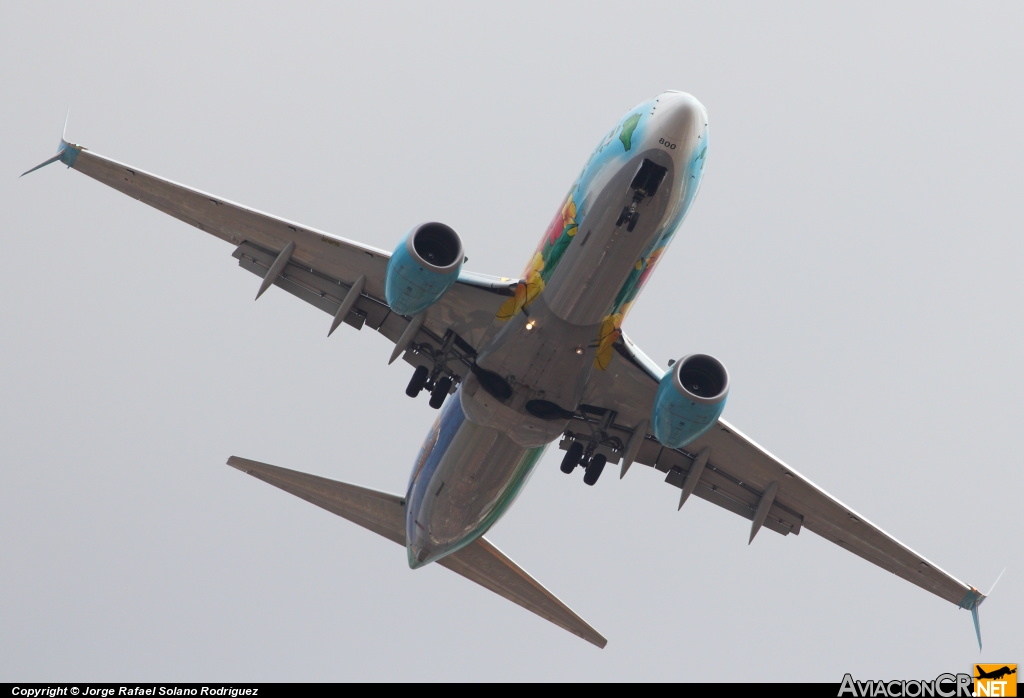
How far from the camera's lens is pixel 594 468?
23578mm

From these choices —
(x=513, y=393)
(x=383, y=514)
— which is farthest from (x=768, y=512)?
(x=383, y=514)

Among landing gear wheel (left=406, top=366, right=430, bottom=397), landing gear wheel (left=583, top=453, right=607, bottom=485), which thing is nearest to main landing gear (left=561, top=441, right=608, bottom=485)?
landing gear wheel (left=583, top=453, right=607, bottom=485)

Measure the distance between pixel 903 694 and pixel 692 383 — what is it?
661 centimetres

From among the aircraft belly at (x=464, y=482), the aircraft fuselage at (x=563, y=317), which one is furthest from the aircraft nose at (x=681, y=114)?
the aircraft belly at (x=464, y=482)

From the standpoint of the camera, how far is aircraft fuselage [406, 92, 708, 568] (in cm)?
1875

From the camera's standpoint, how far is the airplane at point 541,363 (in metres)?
19.2

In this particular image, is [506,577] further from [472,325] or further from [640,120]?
[640,120]

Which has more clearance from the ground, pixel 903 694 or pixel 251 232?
pixel 251 232

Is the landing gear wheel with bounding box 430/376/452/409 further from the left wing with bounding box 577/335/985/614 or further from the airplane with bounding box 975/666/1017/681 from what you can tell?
the airplane with bounding box 975/666/1017/681

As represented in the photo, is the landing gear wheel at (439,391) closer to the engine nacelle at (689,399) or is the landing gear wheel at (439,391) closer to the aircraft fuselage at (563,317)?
the aircraft fuselage at (563,317)

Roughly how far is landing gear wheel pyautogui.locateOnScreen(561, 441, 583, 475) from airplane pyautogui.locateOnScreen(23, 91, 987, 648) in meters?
0.03

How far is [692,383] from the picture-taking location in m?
20.4

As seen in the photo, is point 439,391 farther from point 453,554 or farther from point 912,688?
point 912,688

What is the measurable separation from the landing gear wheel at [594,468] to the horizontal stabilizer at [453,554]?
4.24m
